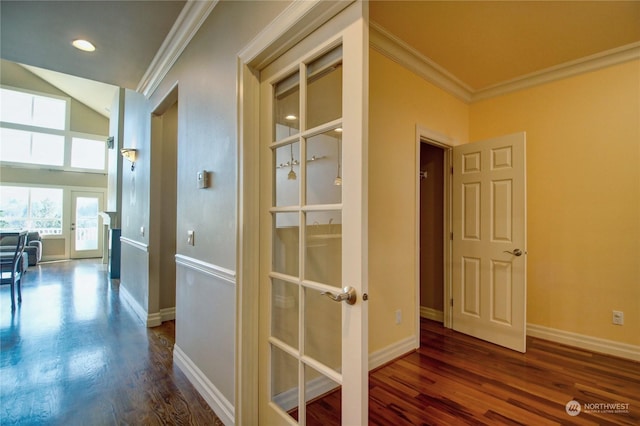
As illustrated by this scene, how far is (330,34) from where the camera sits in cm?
122

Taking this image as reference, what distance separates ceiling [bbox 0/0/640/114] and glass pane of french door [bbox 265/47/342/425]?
1.25m

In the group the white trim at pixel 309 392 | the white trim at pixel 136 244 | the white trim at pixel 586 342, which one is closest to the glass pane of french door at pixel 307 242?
the white trim at pixel 309 392

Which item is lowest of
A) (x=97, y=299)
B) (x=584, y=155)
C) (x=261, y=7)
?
(x=97, y=299)

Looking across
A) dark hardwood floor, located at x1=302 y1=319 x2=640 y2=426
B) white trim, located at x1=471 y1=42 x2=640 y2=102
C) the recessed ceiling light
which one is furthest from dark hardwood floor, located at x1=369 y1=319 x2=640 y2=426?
the recessed ceiling light

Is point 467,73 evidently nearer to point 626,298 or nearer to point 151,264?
point 626,298

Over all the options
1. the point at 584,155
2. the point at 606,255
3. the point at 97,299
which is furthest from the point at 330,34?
the point at 97,299

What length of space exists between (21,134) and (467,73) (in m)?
10.9

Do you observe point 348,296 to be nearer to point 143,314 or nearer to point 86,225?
point 143,314

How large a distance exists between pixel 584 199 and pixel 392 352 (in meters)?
2.40

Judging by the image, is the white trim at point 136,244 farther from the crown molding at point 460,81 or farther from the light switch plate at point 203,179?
the crown molding at point 460,81

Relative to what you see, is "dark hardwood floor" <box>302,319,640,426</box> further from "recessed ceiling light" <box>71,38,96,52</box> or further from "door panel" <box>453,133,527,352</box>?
"recessed ceiling light" <box>71,38,96,52</box>

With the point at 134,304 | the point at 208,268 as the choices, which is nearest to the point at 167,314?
the point at 134,304

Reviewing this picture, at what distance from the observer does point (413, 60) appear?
9.08ft

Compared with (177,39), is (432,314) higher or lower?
lower
